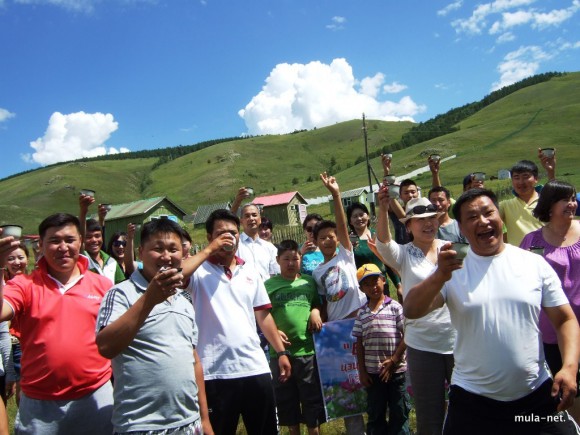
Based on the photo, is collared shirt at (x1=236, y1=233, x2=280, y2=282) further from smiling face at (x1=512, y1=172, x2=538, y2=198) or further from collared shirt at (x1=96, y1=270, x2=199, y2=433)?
smiling face at (x1=512, y1=172, x2=538, y2=198)

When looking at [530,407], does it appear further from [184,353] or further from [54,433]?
[54,433]

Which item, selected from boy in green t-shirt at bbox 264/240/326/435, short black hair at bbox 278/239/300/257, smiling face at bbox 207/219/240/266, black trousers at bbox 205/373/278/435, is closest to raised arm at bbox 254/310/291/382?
boy in green t-shirt at bbox 264/240/326/435

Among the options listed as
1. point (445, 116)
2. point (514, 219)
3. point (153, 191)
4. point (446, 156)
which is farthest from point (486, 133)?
point (514, 219)

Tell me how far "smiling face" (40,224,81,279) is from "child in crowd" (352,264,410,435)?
2821 mm

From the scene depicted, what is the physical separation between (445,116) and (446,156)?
7005cm

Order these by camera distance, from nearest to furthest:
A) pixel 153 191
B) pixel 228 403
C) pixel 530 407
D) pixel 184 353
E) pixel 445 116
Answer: pixel 530 407, pixel 184 353, pixel 228 403, pixel 153 191, pixel 445 116

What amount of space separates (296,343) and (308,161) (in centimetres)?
13070

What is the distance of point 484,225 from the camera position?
111 inches

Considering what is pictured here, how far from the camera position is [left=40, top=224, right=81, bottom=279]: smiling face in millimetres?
3332

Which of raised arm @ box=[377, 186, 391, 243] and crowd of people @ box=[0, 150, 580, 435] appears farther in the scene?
raised arm @ box=[377, 186, 391, 243]

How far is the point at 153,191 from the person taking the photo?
121 meters

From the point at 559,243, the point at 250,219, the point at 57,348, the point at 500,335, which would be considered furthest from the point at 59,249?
the point at 559,243

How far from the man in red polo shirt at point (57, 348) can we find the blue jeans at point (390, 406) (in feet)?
8.23

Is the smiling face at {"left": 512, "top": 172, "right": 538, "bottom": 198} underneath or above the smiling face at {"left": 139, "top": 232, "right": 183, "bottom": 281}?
above
